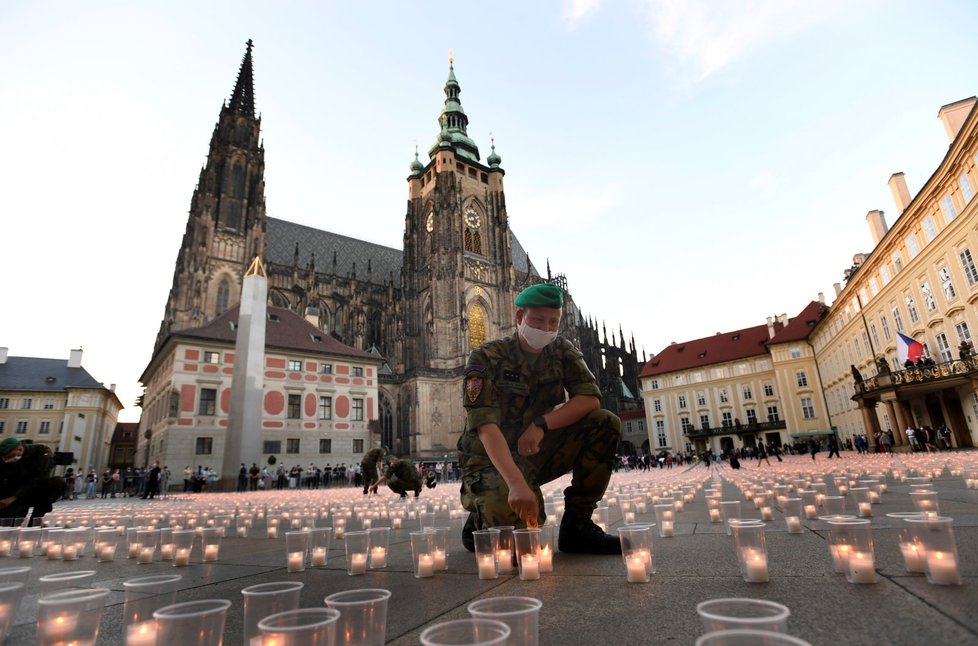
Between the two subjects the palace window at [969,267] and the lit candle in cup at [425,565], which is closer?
the lit candle in cup at [425,565]

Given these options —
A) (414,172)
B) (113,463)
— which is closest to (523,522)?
(414,172)

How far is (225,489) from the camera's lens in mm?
19781

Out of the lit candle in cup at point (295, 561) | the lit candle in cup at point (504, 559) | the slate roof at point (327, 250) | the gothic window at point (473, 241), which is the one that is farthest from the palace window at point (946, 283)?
the slate roof at point (327, 250)

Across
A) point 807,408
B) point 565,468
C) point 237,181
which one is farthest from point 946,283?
point 237,181

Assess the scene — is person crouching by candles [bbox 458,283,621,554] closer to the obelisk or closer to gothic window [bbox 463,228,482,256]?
the obelisk

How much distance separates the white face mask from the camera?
3.52 meters

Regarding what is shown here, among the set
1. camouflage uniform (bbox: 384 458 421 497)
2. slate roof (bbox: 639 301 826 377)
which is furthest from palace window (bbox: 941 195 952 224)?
camouflage uniform (bbox: 384 458 421 497)

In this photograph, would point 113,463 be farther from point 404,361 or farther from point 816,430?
point 816,430

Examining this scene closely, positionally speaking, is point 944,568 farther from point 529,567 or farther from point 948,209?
point 948,209

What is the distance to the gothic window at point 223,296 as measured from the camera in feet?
128

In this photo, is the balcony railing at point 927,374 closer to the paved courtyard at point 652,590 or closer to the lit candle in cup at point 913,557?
the paved courtyard at point 652,590

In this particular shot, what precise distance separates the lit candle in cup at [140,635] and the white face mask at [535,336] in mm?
2527

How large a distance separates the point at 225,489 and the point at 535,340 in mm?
20488

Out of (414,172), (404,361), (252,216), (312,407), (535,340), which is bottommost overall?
(535,340)
